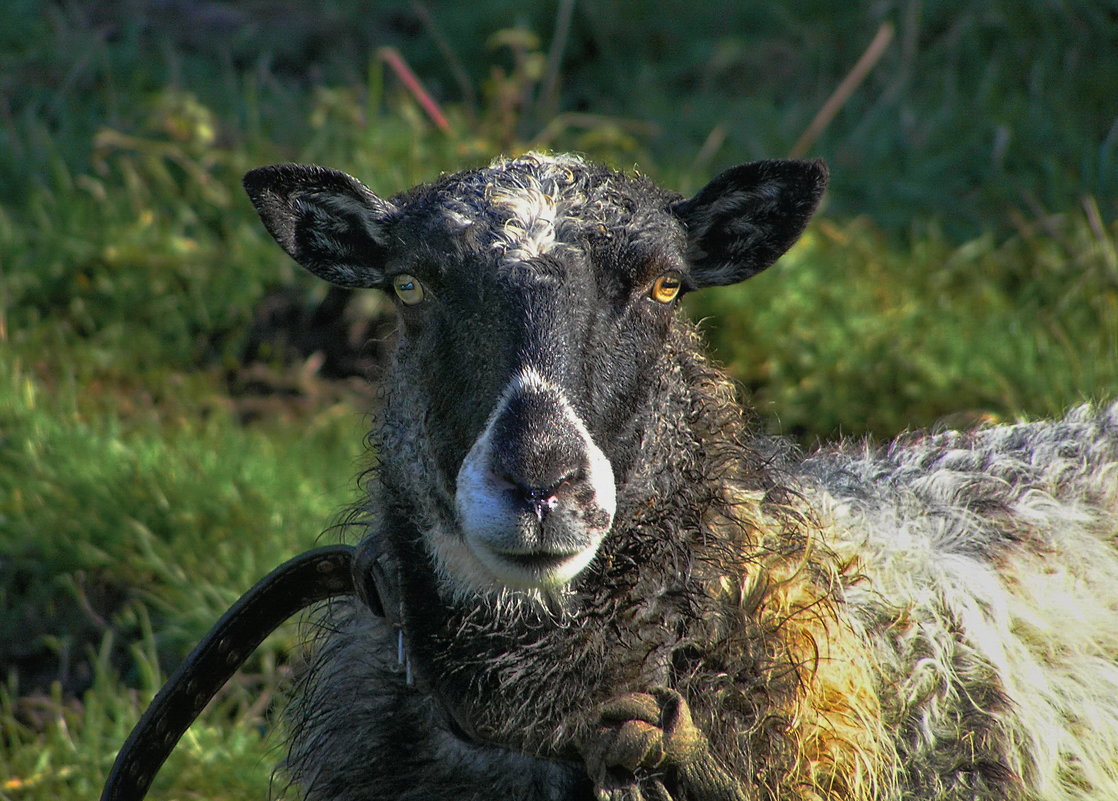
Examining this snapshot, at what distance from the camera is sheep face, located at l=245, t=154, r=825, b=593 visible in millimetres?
2818

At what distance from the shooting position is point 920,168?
7.03 metres

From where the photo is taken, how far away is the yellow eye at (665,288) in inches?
131

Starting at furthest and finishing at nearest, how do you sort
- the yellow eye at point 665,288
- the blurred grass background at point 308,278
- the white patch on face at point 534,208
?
the blurred grass background at point 308,278, the yellow eye at point 665,288, the white patch on face at point 534,208

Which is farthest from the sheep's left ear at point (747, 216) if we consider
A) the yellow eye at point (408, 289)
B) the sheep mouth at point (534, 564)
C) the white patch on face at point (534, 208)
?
the sheep mouth at point (534, 564)

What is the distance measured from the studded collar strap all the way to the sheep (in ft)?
0.51

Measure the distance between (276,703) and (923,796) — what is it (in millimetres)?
Result: 2553

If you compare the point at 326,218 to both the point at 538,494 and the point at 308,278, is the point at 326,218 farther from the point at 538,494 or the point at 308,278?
the point at 308,278

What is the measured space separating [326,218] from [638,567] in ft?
4.62

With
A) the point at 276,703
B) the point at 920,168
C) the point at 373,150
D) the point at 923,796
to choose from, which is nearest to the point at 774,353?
the point at 920,168

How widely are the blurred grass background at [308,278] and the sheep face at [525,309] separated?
1403mm

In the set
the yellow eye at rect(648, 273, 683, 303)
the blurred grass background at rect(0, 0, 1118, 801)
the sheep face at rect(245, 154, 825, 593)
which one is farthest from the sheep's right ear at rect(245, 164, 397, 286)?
the blurred grass background at rect(0, 0, 1118, 801)

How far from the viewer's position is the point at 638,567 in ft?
10.2

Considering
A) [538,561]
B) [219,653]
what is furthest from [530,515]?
[219,653]

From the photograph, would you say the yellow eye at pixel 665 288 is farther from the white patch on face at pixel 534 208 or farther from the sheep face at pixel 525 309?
the white patch on face at pixel 534 208
